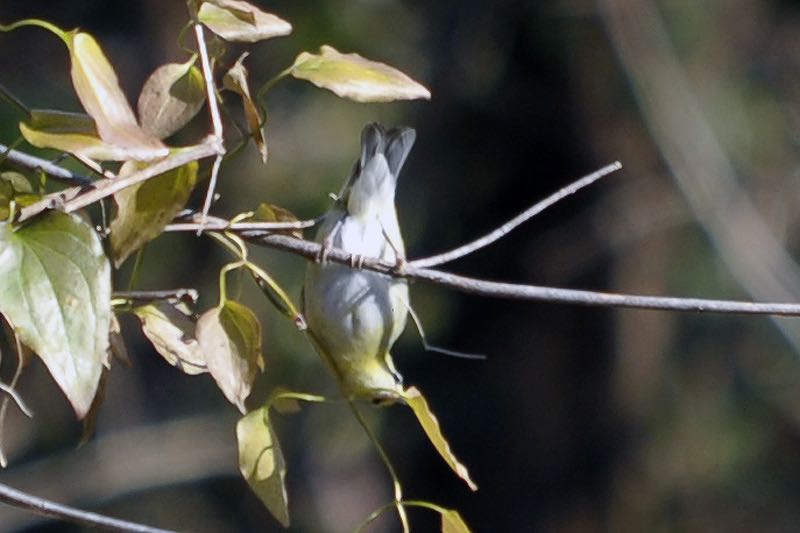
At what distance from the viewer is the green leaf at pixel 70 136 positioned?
0.95 meters

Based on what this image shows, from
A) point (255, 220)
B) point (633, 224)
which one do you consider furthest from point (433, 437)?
point (633, 224)

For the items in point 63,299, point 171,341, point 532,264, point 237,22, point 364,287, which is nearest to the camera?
point 63,299

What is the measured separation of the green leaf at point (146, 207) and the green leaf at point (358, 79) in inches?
4.7

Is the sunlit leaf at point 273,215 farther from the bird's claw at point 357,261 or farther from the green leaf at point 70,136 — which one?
the green leaf at point 70,136

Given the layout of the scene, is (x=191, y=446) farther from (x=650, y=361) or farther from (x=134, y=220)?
(x=134, y=220)

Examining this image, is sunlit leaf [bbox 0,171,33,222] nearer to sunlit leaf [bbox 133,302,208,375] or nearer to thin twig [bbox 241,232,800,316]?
sunlit leaf [bbox 133,302,208,375]

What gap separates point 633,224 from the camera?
395 centimetres

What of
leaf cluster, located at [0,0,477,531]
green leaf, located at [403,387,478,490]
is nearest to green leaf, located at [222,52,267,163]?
leaf cluster, located at [0,0,477,531]

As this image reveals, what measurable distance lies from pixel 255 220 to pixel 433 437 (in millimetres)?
251

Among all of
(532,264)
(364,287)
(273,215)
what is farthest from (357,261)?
(532,264)

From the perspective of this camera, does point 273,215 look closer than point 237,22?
No

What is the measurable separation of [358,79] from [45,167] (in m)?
0.24

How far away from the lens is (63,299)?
0.93 meters

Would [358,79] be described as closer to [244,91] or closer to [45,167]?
[244,91]
